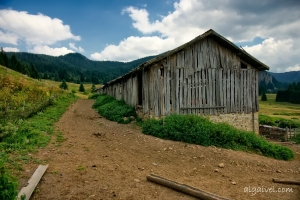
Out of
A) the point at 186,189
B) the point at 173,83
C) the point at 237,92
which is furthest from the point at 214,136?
the point at 186,189

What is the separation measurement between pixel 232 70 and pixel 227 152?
6924 mm

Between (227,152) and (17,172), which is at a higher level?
(17,172)

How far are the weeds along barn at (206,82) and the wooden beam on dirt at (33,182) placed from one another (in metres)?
8.02

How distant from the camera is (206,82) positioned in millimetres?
13930

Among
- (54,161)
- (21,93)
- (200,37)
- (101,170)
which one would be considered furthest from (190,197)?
(21,93)

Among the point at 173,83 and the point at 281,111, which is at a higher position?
the point at 173,83

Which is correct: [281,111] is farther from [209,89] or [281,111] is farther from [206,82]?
[206,82]

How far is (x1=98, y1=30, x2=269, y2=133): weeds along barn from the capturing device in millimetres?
13180

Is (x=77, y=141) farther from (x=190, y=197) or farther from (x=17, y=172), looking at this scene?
(x=190, y=197)

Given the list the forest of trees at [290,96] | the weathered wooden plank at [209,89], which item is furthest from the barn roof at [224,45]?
the forest of trees at [290,96]

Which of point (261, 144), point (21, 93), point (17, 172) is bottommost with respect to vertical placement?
point (261, 144)

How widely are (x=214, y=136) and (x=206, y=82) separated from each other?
4458 mm

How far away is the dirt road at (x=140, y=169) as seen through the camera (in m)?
5.06

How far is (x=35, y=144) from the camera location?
7.97 metres
